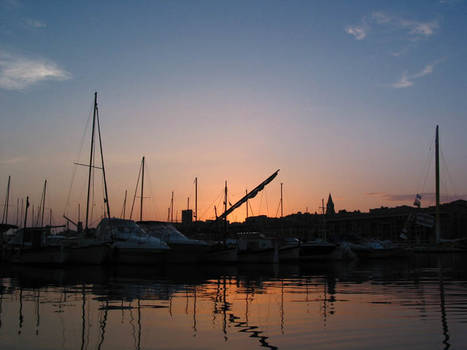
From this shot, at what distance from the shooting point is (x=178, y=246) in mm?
48000

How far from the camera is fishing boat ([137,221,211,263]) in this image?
4722 centimetres

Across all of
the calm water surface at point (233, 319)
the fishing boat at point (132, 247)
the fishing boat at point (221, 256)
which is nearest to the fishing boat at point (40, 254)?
the fishing boat at point (132, 247)

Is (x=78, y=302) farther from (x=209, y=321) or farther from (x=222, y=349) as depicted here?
(x=222, y=349)

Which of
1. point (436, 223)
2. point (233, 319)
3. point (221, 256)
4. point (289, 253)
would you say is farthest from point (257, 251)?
point (436, 223)

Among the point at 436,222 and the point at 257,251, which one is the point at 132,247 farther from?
the point at 436,222

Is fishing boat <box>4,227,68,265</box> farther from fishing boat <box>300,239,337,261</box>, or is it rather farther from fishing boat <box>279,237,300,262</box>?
fishing boat <box>300,239,337,261</box>

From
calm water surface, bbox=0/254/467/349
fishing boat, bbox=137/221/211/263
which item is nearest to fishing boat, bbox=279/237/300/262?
fishing boat, bbox=137/221/211/263

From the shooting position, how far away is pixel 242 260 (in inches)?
1973

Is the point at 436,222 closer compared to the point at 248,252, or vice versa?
the point at 248,252

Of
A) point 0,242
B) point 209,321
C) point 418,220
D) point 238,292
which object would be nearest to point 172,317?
point 209,321

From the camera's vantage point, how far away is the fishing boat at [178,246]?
4722cm

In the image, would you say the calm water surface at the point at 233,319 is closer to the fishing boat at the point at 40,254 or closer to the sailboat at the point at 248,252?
the fishing boat at the point at 40,254

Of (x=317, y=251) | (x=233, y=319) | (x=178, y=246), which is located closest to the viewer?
(x=233, y=319)

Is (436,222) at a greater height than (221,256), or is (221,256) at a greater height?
(436,222)
